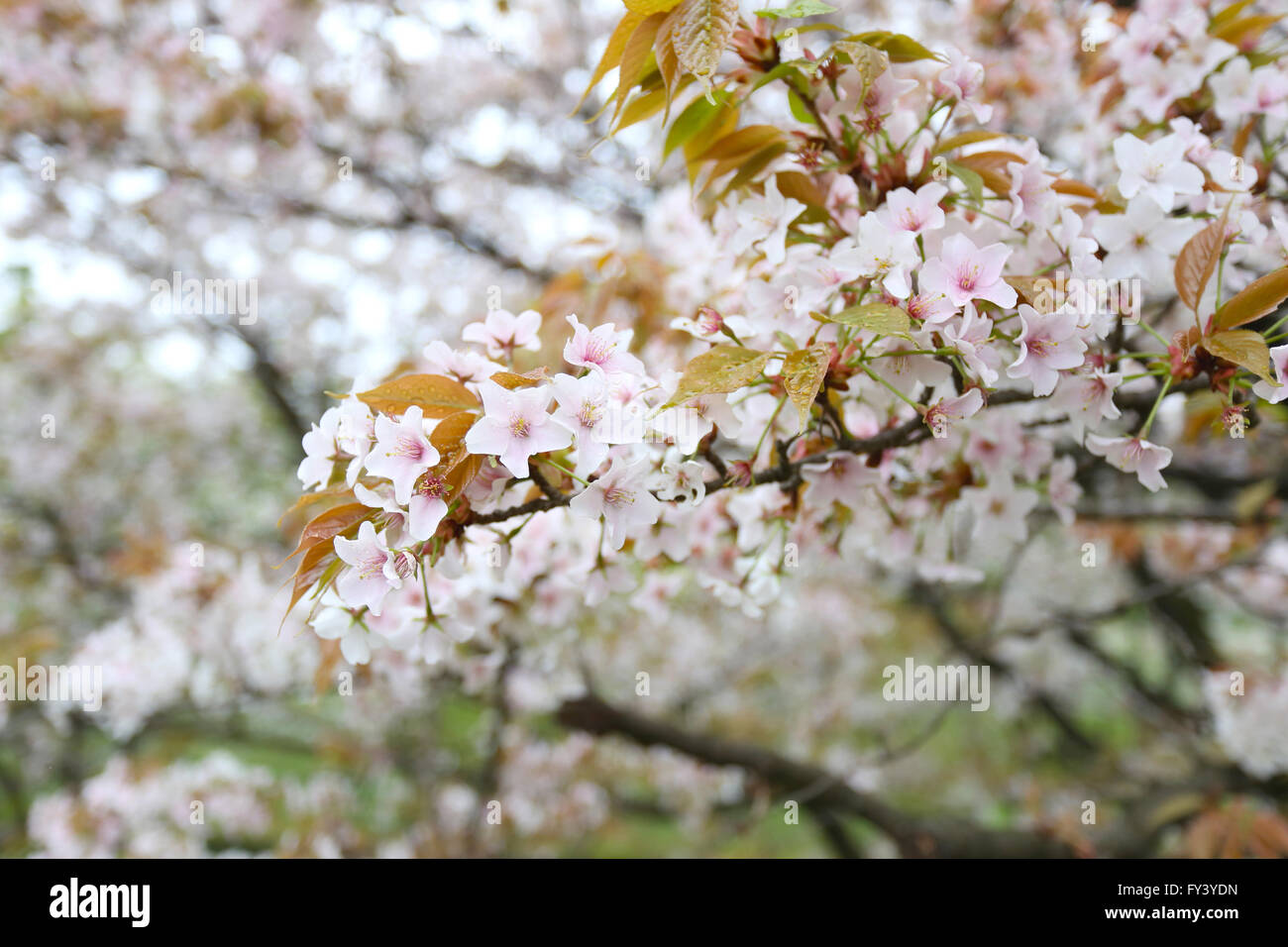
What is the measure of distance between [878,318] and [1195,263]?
0.43 metres

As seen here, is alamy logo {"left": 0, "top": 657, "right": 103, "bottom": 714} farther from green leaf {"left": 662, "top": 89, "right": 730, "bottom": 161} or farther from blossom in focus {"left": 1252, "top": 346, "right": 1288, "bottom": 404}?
blossom in focus {"left": 1252, "top": 346, "right": 1288, "bottom": 404}

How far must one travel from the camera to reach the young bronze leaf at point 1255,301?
2.56 ft

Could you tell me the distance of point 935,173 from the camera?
0.92 metres

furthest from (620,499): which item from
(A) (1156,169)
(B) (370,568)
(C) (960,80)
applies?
(A) (1156,169)

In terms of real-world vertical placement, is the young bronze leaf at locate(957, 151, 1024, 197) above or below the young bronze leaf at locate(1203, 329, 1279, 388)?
above

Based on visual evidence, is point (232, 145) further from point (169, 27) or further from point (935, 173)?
point (935, 173)

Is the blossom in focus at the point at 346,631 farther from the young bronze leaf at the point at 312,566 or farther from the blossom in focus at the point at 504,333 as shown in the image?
the blossom in focus at the point at 504,333

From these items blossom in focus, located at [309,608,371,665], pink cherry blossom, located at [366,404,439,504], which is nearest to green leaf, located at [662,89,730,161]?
pink cherry blossom, located at [366,404,439,504]

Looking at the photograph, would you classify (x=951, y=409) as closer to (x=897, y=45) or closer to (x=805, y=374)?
(x=805, y=374)

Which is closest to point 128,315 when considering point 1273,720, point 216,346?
point 216,346

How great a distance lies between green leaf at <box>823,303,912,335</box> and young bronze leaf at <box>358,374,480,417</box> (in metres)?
0.39

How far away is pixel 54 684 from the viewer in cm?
264

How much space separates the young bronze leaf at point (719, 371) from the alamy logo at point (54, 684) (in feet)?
7.81
